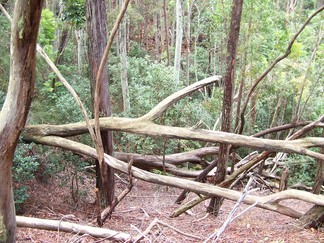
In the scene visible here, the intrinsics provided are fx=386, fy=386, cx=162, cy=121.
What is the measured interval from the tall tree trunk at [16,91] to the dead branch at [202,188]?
269 centimetres

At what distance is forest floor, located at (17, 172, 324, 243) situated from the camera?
5.78m

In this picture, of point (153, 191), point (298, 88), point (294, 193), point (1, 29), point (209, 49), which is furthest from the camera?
point (209, 49)

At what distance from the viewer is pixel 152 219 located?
23.7ft

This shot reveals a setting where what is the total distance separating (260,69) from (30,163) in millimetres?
7244

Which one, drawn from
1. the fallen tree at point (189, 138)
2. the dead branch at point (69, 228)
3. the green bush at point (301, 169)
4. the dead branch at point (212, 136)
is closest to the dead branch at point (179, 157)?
the fallen tree at point (189, 138)

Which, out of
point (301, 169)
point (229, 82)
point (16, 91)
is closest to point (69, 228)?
point (16, 91)

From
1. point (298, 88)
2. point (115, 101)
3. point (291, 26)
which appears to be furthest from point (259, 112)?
point (115, 101)

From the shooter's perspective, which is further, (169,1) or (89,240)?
(169,1)

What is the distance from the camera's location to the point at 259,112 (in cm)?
1477

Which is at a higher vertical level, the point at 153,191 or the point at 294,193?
the point at 294,193

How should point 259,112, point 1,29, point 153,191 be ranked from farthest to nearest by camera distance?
1. point 259,112
2. point 153,191
3. point 1,29

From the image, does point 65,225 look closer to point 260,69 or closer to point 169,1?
point 260,69

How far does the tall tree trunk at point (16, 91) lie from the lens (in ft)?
10.5

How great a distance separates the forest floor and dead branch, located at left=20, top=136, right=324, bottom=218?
475mm
